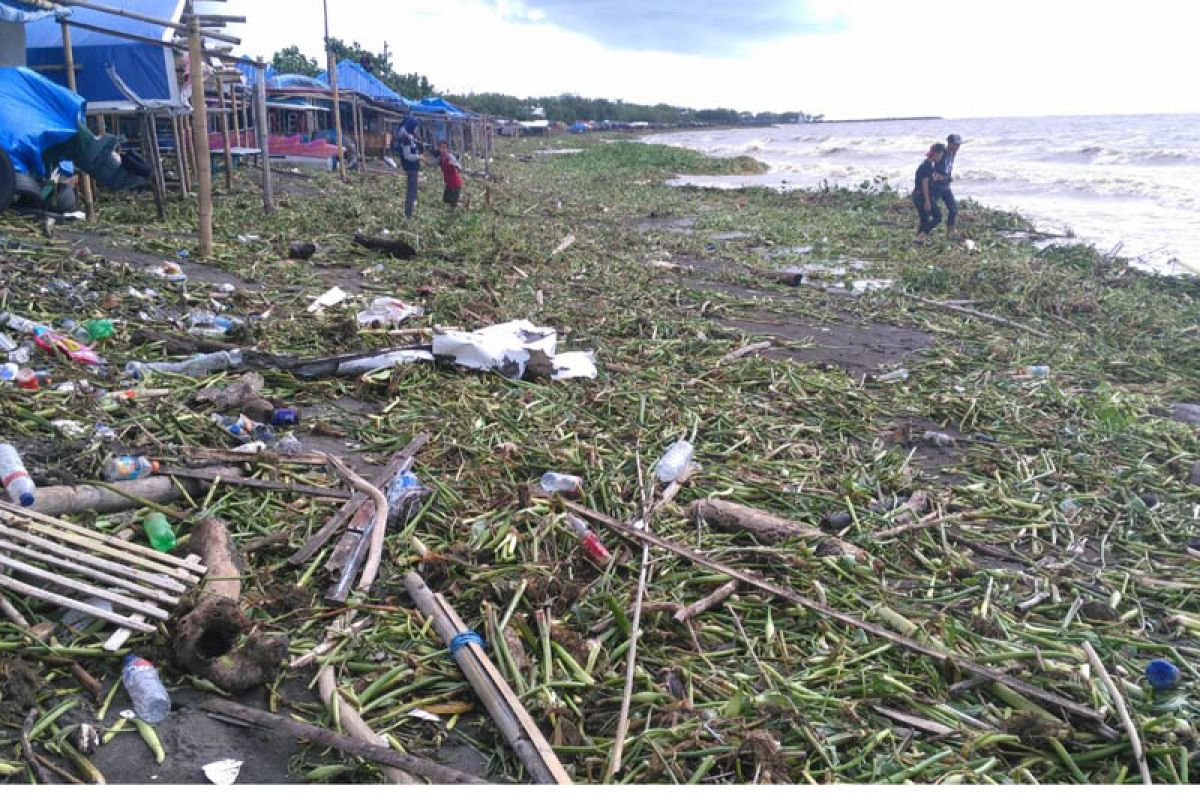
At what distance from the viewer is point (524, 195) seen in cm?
1995

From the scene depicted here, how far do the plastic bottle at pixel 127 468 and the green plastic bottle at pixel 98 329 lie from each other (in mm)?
2209

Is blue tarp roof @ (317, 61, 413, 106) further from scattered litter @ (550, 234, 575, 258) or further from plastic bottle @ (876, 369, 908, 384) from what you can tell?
plastic bottle @ (876, 369, 908, 384)

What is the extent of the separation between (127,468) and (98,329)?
7.81 ft

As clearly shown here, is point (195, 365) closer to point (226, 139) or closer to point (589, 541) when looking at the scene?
point (589, 541)

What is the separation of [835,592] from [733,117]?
492ft

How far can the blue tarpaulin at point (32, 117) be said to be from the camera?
8242mm

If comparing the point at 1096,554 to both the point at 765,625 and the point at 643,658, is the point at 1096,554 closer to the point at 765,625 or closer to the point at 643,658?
the point at 765,625

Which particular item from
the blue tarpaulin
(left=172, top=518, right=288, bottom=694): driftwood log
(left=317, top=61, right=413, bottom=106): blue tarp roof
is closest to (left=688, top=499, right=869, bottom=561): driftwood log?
(left=172, top=518, right=288, bottom=694): driftwood log

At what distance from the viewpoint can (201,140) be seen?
753cm

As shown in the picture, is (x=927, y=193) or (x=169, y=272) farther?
(x=927, y=193)

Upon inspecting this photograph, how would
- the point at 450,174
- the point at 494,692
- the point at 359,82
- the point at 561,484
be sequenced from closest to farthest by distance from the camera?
the point at 494,692 → the point at 561,484 → the point at 450,174 → the point at 359,82

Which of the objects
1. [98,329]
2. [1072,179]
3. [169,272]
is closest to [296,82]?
[169,272]

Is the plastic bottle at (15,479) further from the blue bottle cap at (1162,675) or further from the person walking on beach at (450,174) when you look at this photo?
the person walking on beach at (450,174)

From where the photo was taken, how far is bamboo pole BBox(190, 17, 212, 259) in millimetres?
7160
